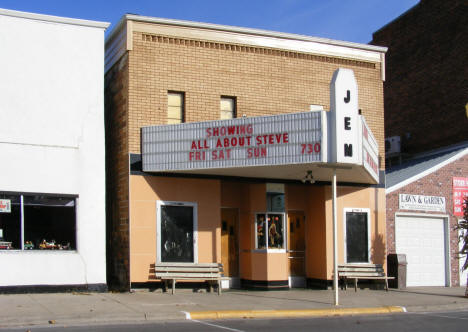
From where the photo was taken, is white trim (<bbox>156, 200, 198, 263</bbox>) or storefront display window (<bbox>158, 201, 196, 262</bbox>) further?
storefront display window (<bbox>158, 201, 196, 262</bbox>)

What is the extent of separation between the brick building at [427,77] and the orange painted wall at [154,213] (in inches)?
558

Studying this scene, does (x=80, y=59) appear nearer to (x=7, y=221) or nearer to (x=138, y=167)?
(x=138, y=167)

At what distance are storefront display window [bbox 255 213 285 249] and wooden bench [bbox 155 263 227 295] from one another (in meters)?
1.91

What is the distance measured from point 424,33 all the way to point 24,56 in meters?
20.7

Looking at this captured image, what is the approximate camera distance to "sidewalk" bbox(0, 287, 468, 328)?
41.8ft

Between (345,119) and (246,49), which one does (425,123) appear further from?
(345,119)

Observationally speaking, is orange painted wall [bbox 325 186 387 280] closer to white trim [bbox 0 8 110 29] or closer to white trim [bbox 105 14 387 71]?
white trim [bbox 105 14 387 71]

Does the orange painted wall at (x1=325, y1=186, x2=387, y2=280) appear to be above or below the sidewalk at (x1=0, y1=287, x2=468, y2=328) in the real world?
above

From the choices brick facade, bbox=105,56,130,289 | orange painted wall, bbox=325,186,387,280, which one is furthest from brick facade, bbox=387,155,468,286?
brick facade, bbox=105,56,130,289

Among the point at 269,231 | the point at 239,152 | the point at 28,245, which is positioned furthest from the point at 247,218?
the point at 28,245

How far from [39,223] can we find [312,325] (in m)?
7.99

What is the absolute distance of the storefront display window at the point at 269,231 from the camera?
20.1 m

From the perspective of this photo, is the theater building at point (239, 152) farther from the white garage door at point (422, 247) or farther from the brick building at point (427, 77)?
the brick building at point (427, 77)

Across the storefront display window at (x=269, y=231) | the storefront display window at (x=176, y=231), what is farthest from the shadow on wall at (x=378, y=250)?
the storefront display window at (x=176, y=231)
